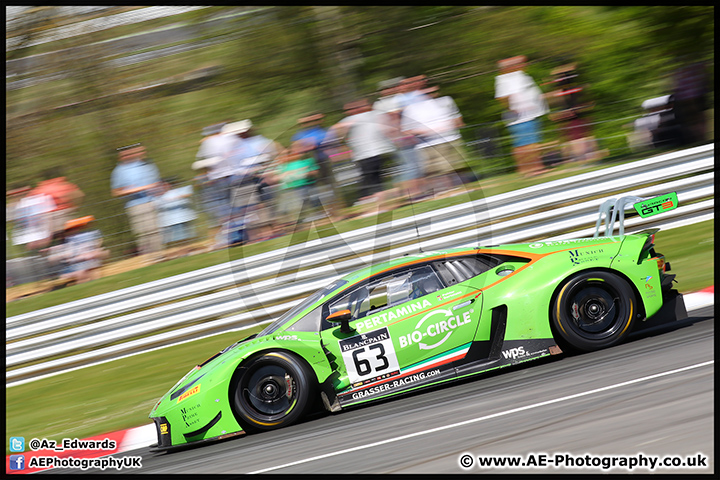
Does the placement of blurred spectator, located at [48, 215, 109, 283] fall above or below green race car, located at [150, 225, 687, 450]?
above

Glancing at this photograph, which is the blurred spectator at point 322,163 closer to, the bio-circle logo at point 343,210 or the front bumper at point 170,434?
the bio-circle logo at point 343,210

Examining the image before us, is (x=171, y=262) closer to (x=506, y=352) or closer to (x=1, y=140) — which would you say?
(x=1, y=140)

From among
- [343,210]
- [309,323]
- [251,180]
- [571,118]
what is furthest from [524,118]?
[309,323]

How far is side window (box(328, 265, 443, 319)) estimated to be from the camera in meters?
5.45

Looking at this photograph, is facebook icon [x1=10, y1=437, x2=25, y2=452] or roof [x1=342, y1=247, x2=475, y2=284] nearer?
roof [x1=342, y1=247, x2=475, y2=284]

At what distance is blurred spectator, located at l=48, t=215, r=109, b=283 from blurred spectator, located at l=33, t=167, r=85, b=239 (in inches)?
5.1

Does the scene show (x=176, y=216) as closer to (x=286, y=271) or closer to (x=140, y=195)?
(x=140, y=195)

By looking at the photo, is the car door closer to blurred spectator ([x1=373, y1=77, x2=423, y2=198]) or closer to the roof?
the roof

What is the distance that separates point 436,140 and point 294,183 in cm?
199

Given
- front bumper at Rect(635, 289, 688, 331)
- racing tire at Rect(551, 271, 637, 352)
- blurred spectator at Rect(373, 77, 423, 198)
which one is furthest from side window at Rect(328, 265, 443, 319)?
blurred spectator at Rect(373, 77, 423, 198)

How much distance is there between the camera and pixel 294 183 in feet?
29.9

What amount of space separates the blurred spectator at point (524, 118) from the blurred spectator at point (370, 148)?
1813 mm

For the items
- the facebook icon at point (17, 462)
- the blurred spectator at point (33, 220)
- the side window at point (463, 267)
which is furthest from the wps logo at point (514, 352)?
the blurred spectator at point (33, 220)

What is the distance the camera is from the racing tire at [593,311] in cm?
529
